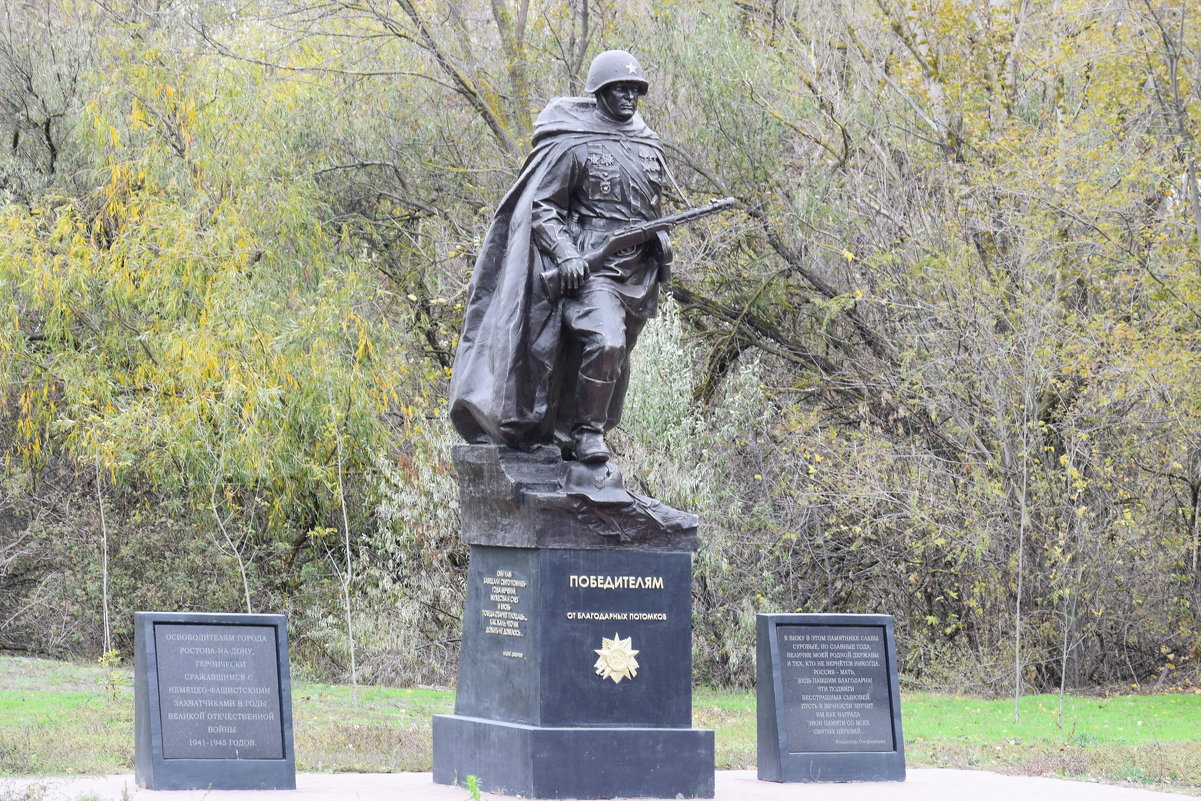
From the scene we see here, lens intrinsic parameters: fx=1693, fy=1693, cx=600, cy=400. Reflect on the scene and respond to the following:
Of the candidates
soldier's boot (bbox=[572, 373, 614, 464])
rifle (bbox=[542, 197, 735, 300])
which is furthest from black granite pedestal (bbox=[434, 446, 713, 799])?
rifle (bbox=[542, 197, 735, 300])

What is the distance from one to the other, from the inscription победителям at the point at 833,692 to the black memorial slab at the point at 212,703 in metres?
2.70

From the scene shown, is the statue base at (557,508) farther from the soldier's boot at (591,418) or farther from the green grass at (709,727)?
the green grass at (709,727)

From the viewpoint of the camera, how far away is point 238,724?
847 cm

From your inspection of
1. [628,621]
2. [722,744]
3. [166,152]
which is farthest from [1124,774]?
[166,152]

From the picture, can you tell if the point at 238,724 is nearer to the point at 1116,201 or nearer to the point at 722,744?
the point at 722,744

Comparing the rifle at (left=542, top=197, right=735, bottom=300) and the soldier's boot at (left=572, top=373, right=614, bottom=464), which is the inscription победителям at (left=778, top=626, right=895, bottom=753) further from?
the rifle at (left=542, top=197, right=735, bottom=300)

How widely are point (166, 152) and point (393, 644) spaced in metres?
6.23

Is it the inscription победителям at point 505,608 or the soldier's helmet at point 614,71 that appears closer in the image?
the inscription победителям at point 505,608

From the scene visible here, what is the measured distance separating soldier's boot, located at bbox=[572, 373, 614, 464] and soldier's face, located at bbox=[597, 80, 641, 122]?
1.46 meters

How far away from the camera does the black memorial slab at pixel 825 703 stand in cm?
914

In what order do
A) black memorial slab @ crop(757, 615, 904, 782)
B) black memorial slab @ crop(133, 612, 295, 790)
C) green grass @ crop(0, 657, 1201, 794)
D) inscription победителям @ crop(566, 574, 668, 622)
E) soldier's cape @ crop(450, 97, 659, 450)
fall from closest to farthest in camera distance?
black memorial slab @ crop(133, 612, 295, 790)
inscription победителям @ crop(566, 574, 668, 622)
soldier's cape @ crop(450, 97, 659, 450)
black memorial slab @ crop(757, 615, 904, 782)
green grass @ crop(0, 657, 1201, 794)

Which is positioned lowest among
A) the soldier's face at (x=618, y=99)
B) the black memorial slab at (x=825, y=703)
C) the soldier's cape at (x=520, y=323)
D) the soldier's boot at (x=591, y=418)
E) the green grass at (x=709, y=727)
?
the green grass at (x=709, y=727)

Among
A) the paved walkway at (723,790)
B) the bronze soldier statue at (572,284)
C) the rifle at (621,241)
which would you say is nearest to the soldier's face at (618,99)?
the bronze soldier statue at (572,284)

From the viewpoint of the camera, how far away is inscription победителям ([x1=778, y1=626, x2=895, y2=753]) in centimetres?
920
